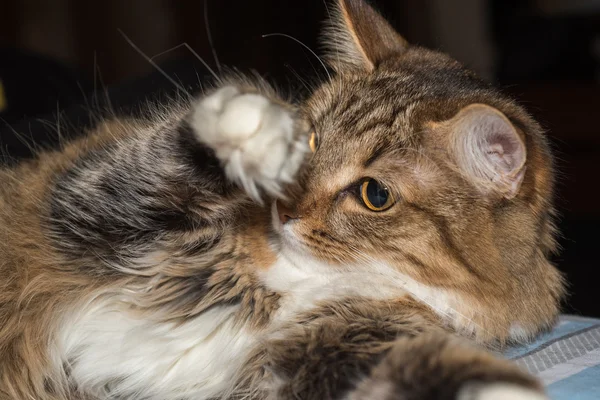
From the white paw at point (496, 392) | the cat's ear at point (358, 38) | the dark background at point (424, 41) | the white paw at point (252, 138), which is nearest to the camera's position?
the white paw at point (496, 392)

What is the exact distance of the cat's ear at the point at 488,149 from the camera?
114 cm

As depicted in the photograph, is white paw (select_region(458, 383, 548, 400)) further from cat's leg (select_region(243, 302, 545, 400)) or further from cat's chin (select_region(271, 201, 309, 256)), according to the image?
cat's chin (select_region(271, 201, 309, 256))

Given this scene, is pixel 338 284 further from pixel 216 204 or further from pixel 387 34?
pixel 387 34

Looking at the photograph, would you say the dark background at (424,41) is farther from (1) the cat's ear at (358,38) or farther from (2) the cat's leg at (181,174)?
(2) the cat's leg at (181,174)

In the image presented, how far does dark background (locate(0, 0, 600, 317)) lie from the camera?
3.38 metres

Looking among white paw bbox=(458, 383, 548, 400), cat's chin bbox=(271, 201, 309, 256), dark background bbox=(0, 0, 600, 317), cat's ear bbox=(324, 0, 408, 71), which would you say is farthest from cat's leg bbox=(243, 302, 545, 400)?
dark background bbox=(0, 0, 600, 317)

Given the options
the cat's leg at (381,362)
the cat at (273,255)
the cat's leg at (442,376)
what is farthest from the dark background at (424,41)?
the cat's leg at (442,376)

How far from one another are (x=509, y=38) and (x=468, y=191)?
3.40 meters

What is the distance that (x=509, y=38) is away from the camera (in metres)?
4.28

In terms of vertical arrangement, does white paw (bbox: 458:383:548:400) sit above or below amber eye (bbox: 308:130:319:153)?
below

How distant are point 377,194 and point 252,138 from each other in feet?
1.07

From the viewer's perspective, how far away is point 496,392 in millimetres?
832

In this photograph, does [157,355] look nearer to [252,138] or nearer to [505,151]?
[252,138]

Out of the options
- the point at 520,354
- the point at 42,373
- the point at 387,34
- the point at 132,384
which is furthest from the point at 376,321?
the point at 387,34
